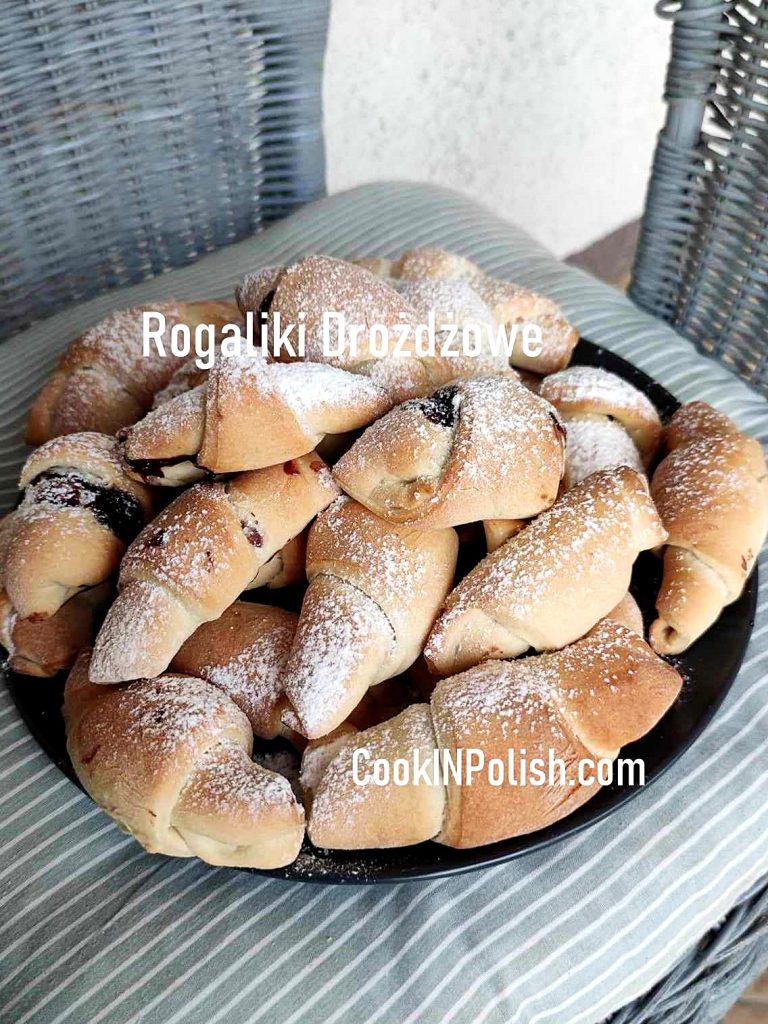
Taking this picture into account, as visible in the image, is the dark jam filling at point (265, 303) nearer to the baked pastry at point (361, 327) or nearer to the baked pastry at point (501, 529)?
the baked pastry at point (361, 327)

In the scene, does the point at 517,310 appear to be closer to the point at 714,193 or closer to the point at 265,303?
the point at 265,303

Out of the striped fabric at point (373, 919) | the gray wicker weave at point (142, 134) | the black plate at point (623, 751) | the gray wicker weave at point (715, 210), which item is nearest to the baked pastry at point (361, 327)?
the black plate at point (623, 751)

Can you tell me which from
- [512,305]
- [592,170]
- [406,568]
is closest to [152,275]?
Result: [512,305]

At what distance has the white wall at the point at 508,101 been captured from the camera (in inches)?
62.8

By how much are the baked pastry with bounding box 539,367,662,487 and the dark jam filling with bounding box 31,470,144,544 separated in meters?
0.32

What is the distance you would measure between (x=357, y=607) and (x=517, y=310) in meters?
0.35

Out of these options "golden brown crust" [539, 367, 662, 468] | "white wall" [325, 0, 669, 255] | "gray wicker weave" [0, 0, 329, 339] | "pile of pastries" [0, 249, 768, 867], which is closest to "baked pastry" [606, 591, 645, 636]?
"pile of pastries" [0, 249, 768, 867]

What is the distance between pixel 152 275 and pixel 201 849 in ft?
3.21

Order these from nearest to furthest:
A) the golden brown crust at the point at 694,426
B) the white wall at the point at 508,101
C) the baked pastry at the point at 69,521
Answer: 1. the baked pastry at the point at 69,521
2. the golden brown crust at the point at 694,426
3. the white wall at the point at 508,101

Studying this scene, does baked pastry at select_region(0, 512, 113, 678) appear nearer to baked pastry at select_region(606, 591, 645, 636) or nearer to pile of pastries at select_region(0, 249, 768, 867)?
pile of pastries at select_region(0, 249, 768, 867)

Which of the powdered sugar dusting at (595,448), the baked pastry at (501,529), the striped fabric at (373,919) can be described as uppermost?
the baked pastry at (501,529)

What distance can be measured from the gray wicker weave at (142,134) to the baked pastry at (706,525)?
2.74 feet

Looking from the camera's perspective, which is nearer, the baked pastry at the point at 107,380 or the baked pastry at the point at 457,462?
the baked pastry at the point at 457,462

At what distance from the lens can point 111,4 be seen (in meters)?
1.03
